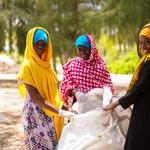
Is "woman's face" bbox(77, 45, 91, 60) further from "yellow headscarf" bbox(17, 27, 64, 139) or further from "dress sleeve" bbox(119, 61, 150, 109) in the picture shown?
"dress sleeve" bbox(119, 61, 150, 109)

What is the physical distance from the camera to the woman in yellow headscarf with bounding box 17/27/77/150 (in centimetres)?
196

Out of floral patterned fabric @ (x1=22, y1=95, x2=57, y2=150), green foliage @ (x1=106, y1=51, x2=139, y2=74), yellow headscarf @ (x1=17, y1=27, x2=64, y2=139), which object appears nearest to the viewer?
yellow headscarf @ (x1=17, y1=27, x2=64, y2=139)

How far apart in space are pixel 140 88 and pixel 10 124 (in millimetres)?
2989

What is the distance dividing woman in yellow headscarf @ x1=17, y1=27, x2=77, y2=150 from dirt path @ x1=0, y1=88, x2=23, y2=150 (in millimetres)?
1265

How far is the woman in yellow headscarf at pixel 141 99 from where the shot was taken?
177cm

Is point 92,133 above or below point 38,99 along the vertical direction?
below

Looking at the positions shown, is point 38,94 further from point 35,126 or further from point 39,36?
point 39,36

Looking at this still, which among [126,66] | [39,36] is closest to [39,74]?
[39,36]

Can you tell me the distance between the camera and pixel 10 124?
14.2ft

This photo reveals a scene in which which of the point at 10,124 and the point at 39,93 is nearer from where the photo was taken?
the point at 39,93

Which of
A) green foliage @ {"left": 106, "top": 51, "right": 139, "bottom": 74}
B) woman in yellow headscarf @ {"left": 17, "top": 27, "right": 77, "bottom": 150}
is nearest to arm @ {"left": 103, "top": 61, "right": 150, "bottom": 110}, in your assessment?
woman in yellow headscarf @ {"left": 17, "top": 27, "right": 77, "bottom": 150}

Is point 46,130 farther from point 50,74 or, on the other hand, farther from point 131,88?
point 131,88

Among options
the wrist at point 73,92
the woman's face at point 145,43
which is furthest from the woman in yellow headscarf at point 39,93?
the woman's face at point 145,43

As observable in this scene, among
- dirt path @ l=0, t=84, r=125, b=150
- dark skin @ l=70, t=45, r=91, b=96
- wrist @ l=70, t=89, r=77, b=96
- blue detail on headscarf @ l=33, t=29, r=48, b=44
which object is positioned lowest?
dirt path @ l=0, t=84, r=125, b=150
